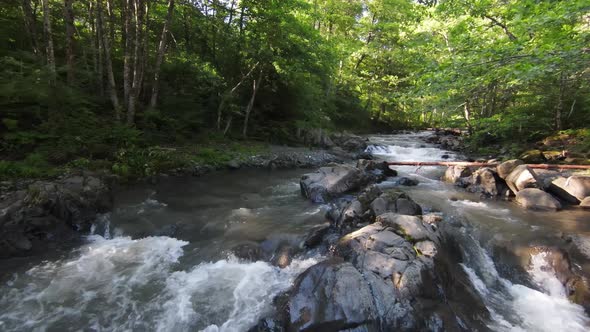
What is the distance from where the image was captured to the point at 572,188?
27.9 feet

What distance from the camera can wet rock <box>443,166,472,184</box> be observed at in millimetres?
11134

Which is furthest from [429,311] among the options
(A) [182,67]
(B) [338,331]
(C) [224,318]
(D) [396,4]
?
(D) [396,4]

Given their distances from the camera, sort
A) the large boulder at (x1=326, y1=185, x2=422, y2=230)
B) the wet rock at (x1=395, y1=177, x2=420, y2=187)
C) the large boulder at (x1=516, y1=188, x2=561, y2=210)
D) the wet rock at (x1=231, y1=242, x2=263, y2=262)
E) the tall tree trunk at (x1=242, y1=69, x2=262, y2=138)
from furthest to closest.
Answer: the tall tree trunk at (x1=242, y1=69, x2=262, y2=138) < the wet rock at (x1=395, y1=177, x2=420, y2=187) < the large boulder at (x1=516, y1=188, x2=561, y2=210) < the large boulder at (x1=326, y1=185, x2=422, y2=230) < the wet rock at (x1=231, y1=242, x2=263, y2=262)

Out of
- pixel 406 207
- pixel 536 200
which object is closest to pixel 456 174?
pixel 536 200

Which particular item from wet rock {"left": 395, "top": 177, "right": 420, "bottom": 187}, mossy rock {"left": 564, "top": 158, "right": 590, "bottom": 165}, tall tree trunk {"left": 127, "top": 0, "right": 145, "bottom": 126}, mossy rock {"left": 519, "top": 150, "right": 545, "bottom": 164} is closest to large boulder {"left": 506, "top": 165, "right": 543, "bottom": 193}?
wet rock {"left": 395, "top": 177, "right": 420, "bottom": 187}

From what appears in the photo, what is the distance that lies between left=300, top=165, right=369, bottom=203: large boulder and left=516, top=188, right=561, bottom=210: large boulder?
440 cm

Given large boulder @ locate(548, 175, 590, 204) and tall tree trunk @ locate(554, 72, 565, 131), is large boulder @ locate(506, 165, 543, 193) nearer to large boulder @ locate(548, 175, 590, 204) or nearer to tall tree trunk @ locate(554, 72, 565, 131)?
large boulder @ locate(548, 175, 590, 204)

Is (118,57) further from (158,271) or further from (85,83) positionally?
(158,271)

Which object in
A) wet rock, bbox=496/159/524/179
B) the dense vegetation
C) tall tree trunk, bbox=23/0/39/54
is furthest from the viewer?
tall tree trunk, bbox=23/0/39/54

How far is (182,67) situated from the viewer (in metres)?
14.6

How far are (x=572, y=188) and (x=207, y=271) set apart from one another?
32.8 ft

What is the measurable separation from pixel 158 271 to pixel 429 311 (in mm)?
4469

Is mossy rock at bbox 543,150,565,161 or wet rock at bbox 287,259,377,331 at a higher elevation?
mossy rock at bbox 543,150,565,161

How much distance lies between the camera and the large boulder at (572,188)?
27.5ft
